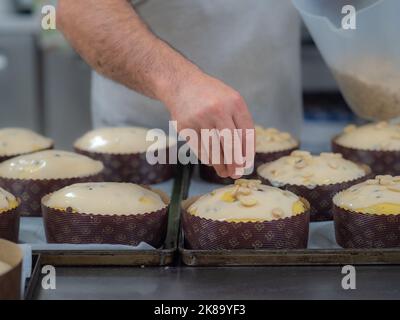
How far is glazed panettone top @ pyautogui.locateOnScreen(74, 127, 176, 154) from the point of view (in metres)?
2.64

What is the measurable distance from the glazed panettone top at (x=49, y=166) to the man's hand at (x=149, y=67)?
0.97 feet

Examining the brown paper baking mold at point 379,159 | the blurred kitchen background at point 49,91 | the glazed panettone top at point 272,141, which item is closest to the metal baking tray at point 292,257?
the brown paper baking mold at point 379,159

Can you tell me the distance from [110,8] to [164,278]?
0.82m

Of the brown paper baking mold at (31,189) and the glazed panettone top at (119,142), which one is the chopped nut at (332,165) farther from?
the brown paper baking mold at (31,189)

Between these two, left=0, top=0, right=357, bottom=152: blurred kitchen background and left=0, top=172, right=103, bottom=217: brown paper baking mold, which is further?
left=0, top=0, right=357, bottom=152: blurred kitchen background

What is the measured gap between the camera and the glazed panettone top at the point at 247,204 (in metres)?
1.85

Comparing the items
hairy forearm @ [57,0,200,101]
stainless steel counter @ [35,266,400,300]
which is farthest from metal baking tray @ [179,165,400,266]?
hairy forearm @ [57,0,200,101]

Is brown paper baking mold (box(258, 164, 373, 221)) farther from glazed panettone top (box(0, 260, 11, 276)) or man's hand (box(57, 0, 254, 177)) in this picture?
glazed panettone top (box(0, 260, 11, 276))

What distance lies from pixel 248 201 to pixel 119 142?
88 centimetres

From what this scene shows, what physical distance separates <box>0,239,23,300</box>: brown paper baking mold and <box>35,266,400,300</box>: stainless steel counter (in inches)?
4.4

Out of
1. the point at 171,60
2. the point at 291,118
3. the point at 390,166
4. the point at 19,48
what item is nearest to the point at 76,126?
the point at 19,48

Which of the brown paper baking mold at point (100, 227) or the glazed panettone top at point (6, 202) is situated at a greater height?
the glazed panettone top at point (6, 202)

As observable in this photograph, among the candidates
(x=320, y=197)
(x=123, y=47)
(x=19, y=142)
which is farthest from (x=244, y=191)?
(x=19, y=142)

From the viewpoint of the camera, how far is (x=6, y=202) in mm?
1941
